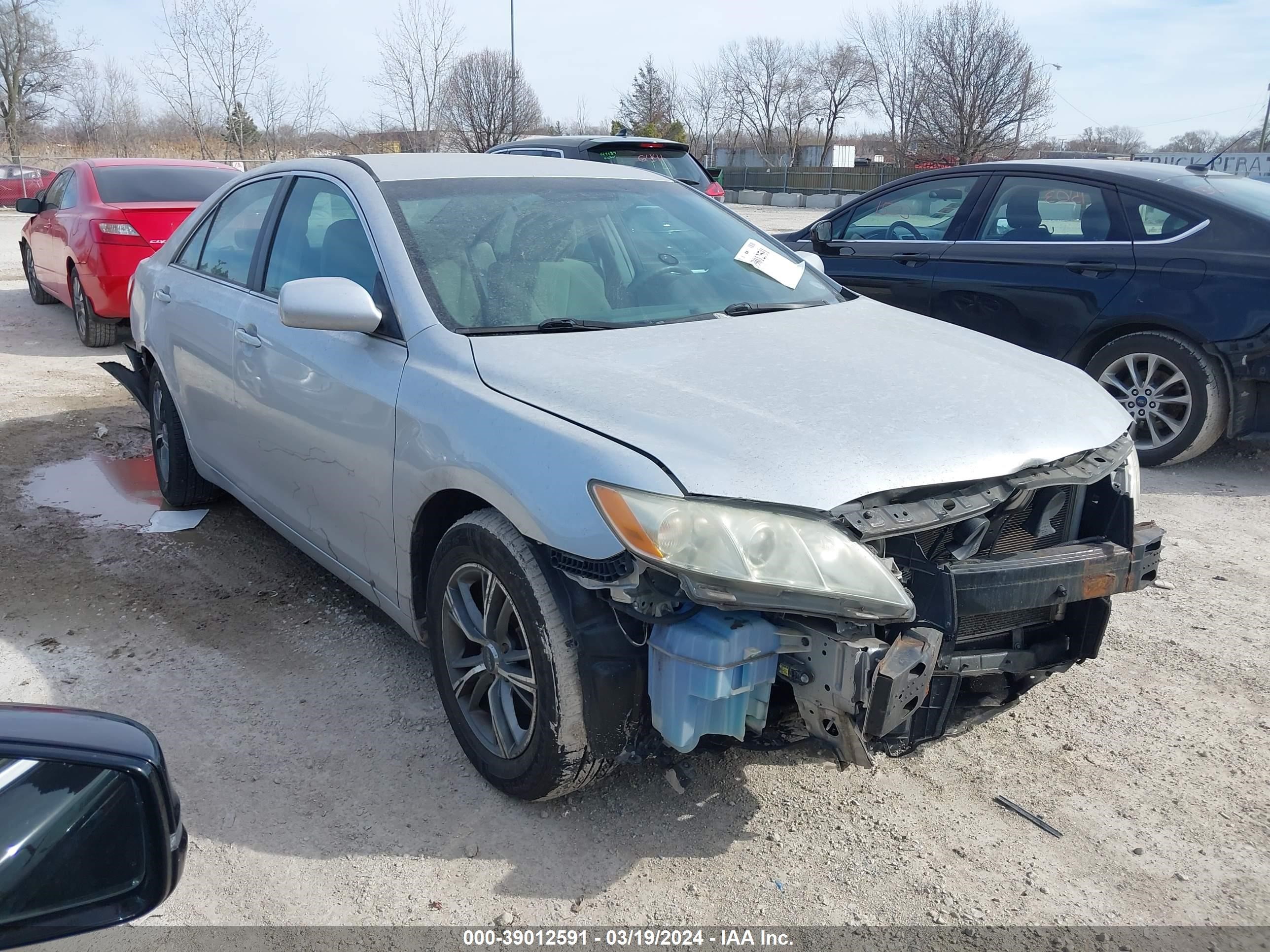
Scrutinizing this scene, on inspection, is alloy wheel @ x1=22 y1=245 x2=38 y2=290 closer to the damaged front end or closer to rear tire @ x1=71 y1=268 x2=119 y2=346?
rear tire @ x1=71 y1=268 x2=119 y2=346

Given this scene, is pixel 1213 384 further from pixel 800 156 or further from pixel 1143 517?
pixel 800 156

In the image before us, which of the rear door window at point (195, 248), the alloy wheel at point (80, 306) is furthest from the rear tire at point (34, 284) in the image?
the rear door window at point (195, 248)

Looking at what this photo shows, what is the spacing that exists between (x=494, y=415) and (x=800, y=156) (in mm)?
66186

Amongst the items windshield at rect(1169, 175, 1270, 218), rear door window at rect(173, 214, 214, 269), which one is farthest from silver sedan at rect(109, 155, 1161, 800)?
windshield at rect(1169, 175, 1270, 218)

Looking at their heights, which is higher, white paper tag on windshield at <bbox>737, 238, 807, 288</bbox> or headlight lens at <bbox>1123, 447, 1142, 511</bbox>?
white paper tag on windshield at <bbox>737, 238, 807, 288</bbox>

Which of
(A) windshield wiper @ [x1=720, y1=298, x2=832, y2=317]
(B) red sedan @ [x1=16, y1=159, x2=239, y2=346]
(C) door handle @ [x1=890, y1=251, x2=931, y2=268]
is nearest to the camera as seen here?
(A) windshield wiper @ [x1=720, y1=298, x2=832, y2=317]

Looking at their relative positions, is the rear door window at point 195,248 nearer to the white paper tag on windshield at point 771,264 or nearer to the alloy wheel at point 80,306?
the white paper tag on windshield at point 771,264

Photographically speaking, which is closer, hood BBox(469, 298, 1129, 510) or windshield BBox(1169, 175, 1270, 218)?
hood BBox(469, 298, 1129, 510)

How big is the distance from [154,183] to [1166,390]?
28.0 ft

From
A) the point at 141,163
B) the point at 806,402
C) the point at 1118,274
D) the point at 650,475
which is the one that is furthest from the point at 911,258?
the point at 141,163

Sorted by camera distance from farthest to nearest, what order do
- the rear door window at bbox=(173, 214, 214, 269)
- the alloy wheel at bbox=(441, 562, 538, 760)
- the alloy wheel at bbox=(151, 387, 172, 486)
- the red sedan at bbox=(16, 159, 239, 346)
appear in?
the red sedan at bbox=(16, 159, 239, 346)
the alloy wheel at bbox=(151, 387, 172, 486)
the rear door window at bbox=(173, 214, 214, 269)
the alloy wheel at bbox=(441, 562, 538, 760)

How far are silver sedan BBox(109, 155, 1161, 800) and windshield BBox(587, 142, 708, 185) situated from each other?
772cm

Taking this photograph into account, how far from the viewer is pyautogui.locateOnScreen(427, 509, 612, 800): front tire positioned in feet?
8.05

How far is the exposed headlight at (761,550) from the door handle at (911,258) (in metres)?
5.01
